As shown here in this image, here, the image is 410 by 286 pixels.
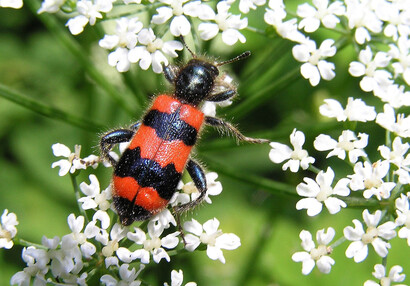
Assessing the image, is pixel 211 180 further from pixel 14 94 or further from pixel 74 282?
pixel 14 94

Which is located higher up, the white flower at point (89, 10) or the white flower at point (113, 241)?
the white flower at point (89, 10)

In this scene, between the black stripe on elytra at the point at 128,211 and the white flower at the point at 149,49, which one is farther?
the white flower at the point at 149,49

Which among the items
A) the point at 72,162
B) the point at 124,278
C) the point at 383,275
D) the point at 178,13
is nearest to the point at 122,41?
the point at 178,13

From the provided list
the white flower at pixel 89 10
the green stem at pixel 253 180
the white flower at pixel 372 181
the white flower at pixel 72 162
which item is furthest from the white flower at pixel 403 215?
the white flower at pixel 89 10

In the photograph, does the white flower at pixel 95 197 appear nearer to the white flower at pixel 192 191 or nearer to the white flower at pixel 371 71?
the white flower at pixel 192 191

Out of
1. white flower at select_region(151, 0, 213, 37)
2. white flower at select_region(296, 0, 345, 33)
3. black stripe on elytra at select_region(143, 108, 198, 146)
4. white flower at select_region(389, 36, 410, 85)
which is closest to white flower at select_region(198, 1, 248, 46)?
white flower at select_region(151, 0, 213, 37)

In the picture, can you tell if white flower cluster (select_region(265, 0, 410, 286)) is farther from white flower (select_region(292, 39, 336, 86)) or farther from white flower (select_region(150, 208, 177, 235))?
white flower (select_region(150, 208, 177, 235))
